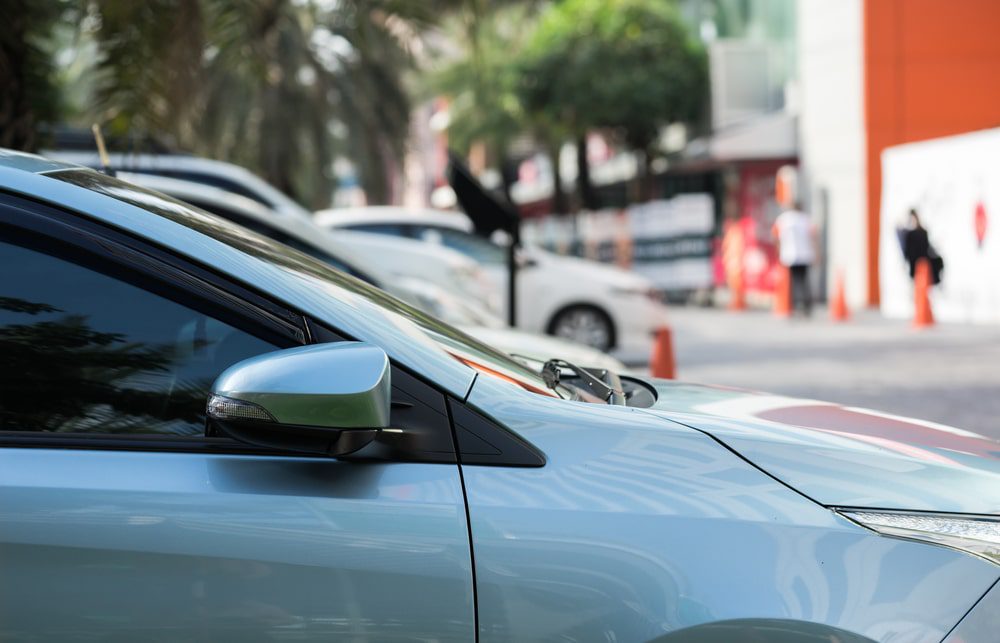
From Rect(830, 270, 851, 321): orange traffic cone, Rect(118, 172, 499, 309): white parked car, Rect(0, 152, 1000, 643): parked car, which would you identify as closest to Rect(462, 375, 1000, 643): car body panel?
Rect(0, 152, 1000, 643): parked car

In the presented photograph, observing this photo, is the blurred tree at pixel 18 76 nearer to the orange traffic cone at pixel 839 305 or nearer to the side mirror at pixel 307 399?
the side mirror at pixel 307 399

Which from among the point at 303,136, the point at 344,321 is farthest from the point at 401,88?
the point at 344,321

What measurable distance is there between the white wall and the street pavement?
18.7ft

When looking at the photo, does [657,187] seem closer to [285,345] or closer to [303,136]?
[303,136]

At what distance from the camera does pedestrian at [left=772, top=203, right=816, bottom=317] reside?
62.1 feet

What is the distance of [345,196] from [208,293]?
92.1 metres

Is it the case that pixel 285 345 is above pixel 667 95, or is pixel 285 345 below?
below

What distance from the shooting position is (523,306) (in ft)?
44.4

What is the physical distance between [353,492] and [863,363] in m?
11.3

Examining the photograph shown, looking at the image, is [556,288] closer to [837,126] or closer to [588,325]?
[588,325]

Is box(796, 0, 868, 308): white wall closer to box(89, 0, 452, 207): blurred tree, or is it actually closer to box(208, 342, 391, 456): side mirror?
box(89, 0, 452, 207): blurred tree

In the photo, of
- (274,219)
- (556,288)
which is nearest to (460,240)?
(556,288)

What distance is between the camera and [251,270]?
2332 millimetres

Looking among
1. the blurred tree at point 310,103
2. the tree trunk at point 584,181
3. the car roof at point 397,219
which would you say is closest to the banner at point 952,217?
the car roof at point 397,219
